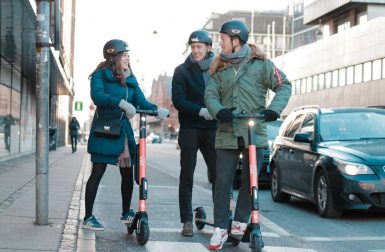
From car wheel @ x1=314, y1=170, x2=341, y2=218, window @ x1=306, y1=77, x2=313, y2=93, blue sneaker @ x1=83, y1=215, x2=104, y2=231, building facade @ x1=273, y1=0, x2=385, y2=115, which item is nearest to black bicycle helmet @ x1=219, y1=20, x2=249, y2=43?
blue sneaker @ x1=83, y1=215, x2=104, y2=231

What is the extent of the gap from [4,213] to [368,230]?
4.15 metres

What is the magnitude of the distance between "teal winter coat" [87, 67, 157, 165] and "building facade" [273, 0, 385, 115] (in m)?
41.1

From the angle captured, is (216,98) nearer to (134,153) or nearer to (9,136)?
(134,153)

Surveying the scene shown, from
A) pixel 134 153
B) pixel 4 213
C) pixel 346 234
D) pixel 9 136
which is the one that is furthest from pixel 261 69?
pixel 9 136

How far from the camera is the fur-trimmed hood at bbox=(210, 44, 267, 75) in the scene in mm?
6371

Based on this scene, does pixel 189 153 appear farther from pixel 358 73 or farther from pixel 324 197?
pixel 358 73

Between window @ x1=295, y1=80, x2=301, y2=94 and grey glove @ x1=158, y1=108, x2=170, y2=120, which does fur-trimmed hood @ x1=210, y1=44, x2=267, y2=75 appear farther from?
window @ x1=295, y1=80, x2=301, y2=94

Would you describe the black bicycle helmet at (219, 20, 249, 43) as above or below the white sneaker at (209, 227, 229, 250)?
above

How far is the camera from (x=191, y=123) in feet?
23.8

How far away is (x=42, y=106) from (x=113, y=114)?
0.74m

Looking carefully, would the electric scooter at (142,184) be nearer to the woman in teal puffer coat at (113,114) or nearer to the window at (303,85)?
the woman in teal puffer coat at (113,114)

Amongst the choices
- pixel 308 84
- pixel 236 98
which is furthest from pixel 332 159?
pixel 308 84

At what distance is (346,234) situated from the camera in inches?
322

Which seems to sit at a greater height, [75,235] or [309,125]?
[309,125]
